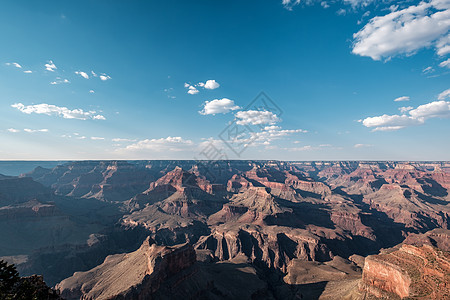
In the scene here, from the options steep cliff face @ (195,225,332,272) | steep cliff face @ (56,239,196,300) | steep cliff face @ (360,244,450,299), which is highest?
steep cliff face @ (360,244,450,299)

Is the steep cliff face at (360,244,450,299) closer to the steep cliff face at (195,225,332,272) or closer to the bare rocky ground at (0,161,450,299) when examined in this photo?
the bare rocky ground at (0,161,450,299)

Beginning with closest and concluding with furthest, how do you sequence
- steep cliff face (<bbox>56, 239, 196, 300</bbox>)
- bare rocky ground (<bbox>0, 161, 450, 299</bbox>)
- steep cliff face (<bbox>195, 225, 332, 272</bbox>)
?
steep cliff face (<bbox>56, 239, 196, 300</bbox>)
bare rocky ground (<bbox>0, 161, 450, 299</bbox>)
steep cliff face (<bbox>195, 225, 332, 272</bbox>)

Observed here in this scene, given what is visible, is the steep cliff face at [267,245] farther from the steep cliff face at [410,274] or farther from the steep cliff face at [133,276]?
the steep cliff face at [410,274]

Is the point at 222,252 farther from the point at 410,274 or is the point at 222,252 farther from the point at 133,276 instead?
the point at 410,274

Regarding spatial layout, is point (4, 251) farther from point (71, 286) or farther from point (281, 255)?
point (281, 255)

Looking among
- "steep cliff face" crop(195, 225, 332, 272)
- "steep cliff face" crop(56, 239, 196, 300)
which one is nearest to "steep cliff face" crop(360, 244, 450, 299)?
"steep cliff face" crop(56, 239, 196, 300)

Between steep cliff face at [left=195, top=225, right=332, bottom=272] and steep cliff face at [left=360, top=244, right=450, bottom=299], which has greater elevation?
steep cliff face at [left=360, top=244, right=450, bottom=299]

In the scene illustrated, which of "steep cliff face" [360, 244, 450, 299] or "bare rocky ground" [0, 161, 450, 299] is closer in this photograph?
"steep cliff face" [360, 244, 450, 299]

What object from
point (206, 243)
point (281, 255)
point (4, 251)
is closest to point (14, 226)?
point (4, 251)
